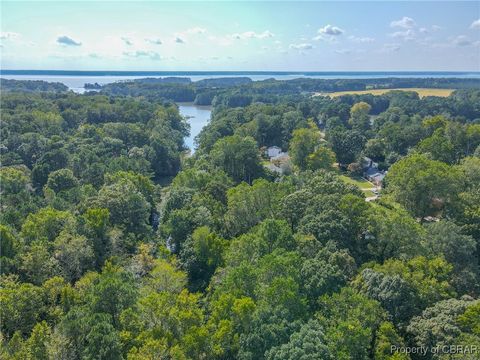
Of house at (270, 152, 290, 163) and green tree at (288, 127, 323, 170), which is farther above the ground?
green tree at (288, 127, 323, 170)

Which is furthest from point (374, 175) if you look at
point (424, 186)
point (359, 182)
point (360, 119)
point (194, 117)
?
point (194, 117)

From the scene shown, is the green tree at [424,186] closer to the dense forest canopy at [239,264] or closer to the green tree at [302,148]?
the dense forest canopy at [239,264]

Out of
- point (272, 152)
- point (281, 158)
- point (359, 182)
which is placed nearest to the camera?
point (359, 182)

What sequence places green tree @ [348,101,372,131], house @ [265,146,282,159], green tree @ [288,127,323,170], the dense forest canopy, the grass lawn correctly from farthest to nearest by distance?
green tree @ [348,101,372,131] < house @ [265,146,282,159] < green tree @ [288,127,323,170] < the grass lawn < the dense forest canopy

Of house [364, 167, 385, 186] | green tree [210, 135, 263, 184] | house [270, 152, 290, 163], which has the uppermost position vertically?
green tree [210, 135, 263, 184]

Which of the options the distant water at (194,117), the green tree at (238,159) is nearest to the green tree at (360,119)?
the distant water at (194,117)

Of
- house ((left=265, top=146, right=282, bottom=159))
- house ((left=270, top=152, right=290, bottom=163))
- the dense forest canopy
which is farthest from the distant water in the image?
the dense forest canopy

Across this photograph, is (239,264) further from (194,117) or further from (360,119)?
(194,117)

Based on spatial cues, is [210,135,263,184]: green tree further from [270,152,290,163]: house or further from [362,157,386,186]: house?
[362,157,386,186]: house
